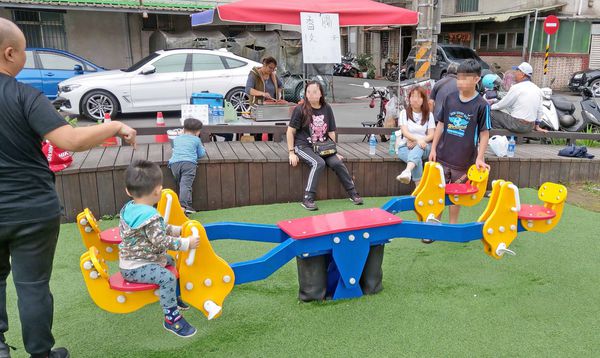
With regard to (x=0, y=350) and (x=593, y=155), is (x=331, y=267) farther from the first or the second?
(x=593, y=155)

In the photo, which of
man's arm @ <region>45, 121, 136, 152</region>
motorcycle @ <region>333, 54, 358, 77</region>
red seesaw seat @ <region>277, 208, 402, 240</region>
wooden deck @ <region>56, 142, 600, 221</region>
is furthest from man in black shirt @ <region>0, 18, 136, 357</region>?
motorcycle @ <region>333, 54, 358, 77</region>

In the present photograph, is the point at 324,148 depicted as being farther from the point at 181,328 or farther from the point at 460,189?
the point at 181,328

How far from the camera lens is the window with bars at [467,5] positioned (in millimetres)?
25150

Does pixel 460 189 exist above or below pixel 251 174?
above

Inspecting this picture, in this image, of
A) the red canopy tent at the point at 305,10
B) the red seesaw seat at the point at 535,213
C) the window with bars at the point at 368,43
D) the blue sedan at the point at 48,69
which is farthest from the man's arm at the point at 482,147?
the window with bars at the point at 368,43

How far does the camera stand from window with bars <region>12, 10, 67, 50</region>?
1533cm

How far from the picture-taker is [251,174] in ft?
17.9

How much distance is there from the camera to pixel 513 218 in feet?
11.4

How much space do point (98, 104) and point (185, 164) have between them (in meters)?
6.50

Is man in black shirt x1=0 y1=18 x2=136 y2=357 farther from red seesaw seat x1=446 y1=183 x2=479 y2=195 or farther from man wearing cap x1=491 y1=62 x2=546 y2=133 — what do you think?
man wearing cap x1=491 y1=62 x2=546 y2=133

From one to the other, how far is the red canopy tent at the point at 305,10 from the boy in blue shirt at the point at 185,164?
2712 mm

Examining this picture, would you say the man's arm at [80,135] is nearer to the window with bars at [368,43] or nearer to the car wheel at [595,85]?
the car wheel at [595,85]

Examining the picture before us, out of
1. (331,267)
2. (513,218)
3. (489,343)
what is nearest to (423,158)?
(513,218)

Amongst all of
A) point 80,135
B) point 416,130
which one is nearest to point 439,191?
point 416,130
